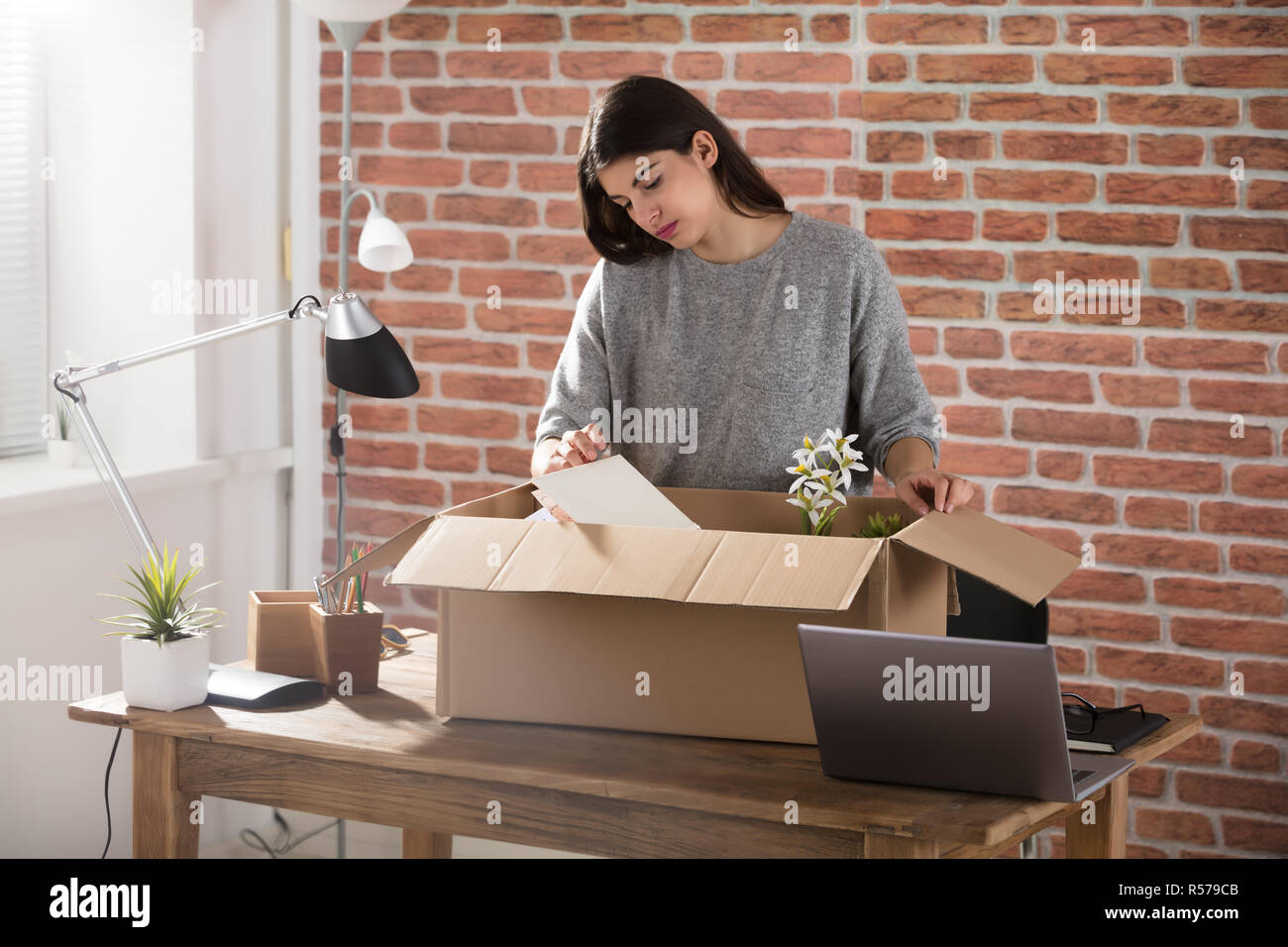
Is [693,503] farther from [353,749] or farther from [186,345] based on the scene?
[186,345]

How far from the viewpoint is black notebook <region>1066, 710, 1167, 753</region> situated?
1513 millimetres

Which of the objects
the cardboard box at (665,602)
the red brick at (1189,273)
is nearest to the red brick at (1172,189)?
the red brick at (1189,273)

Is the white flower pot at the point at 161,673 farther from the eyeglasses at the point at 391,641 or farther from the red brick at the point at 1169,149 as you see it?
the red brick at the point at 1169,149

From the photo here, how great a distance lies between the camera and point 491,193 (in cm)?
291

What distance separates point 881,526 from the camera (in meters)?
1.50

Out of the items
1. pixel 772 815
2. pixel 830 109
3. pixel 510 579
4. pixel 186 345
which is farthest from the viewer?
pixel 830 109

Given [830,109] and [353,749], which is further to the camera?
[830,109]

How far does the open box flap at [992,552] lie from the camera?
4.40 ft

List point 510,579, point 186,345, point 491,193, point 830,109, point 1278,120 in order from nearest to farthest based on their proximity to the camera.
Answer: point 510,579
point 186,345
point 1278,120
point 830,109
point 491,193

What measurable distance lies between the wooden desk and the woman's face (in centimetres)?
69

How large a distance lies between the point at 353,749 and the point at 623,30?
1.83m

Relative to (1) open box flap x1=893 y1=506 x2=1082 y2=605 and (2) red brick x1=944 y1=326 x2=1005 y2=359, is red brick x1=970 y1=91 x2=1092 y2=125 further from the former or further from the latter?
(1) open box flap x1=893 y1=506 x2=1082 y2=605

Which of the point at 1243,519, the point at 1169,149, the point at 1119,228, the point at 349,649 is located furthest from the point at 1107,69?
the point at 349,649

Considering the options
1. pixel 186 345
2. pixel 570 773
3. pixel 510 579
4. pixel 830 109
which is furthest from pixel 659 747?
pixel 830 109
